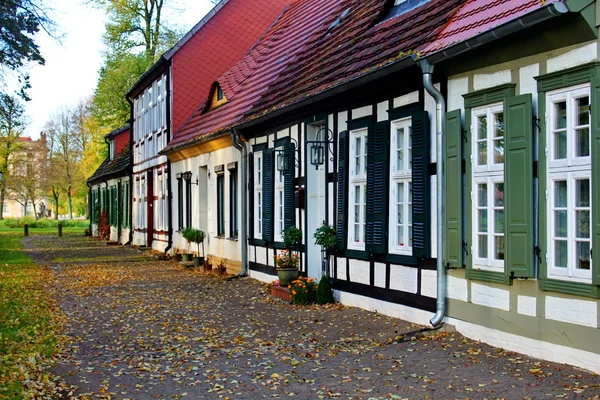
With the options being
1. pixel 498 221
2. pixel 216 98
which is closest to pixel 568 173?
pixel 498 221

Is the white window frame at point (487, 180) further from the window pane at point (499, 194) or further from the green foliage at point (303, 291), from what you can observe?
the green foliage at point (303, 291)

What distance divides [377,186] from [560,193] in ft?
14.0

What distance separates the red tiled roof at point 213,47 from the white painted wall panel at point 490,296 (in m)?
18.9

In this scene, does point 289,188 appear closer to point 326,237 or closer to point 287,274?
point 287,274

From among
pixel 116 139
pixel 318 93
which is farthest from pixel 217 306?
pixel 116 139

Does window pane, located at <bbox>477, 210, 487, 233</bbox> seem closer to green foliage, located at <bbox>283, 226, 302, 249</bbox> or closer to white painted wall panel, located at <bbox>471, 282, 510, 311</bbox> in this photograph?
white painted wall panel, located at <bbox>471, 282, 510, 311</bbox>

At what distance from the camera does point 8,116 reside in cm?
2528

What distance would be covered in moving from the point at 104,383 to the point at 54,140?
71.7 metres

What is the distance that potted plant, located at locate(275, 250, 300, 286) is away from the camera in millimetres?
15602

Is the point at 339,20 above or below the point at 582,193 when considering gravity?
above

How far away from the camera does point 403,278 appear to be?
11688mm

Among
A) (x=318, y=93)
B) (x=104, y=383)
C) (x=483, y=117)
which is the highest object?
(x=318, y=93)

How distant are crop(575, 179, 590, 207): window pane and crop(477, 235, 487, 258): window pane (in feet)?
5.46

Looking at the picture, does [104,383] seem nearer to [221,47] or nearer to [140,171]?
[221,47]
